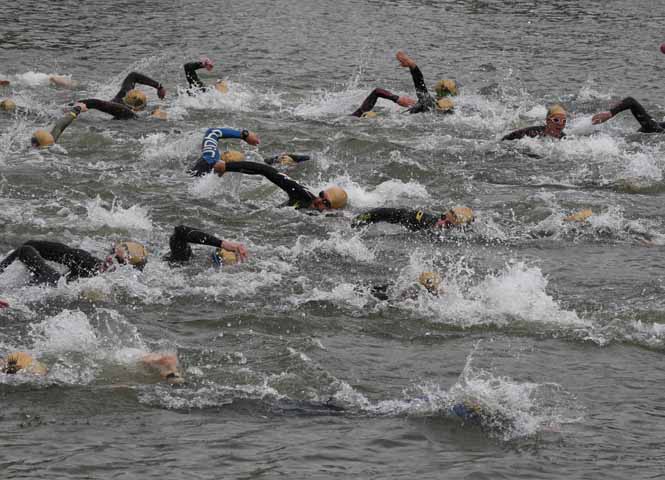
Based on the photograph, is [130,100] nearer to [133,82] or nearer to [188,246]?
[133,82]

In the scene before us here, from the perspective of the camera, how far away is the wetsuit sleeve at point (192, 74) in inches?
815

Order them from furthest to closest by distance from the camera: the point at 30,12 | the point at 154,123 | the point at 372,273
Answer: the point at 30,12
the point at 154,123
the point at 372,273

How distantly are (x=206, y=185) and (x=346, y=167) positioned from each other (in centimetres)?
272

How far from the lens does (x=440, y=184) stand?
675 inches

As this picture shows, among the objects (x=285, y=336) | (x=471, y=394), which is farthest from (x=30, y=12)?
(x=471, y=394)

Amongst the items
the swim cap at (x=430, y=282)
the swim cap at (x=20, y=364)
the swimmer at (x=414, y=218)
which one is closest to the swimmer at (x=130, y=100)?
the swimmer at (x=414, y=218)

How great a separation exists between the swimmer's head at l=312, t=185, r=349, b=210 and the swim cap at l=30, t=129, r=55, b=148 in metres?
5.28

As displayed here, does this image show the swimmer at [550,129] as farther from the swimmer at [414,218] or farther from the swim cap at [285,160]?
the swimmer at [414,218]

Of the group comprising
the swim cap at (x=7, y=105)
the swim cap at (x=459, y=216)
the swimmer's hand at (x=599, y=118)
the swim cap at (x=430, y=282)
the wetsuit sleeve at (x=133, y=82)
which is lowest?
the swim cap at (x=7, y=105)

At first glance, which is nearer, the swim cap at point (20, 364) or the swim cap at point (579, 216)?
the swim cap at point (20, 364)

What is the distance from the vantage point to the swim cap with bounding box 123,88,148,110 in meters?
20.5

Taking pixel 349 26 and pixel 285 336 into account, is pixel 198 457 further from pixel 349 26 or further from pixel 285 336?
pixel 349 26

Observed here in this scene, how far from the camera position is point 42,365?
10203 millimetres

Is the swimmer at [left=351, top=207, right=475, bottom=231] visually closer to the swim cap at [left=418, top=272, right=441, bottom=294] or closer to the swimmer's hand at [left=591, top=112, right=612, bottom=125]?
the swim cap at [left=418, top=272, right=441, bottom=294]
